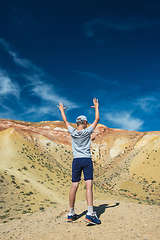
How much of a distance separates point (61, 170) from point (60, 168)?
5.75 ft

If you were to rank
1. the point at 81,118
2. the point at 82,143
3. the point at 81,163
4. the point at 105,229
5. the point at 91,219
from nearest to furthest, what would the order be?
1. the point at 105,229
2. the point at 91,219
3. the point at 81,163
4. the point at 82,143
5. the point at 81,118

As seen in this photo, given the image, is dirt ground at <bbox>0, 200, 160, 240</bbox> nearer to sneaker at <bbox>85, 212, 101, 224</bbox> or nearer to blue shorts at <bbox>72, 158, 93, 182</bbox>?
sneaker at <bbox>85, 212, 101, 224</bbox>

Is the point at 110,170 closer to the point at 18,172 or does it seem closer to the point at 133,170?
the point at 133,170

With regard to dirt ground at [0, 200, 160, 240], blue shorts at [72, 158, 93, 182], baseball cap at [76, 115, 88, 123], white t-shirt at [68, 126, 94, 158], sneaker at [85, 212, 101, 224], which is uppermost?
baseball cap at [76, 115, 88, 123]

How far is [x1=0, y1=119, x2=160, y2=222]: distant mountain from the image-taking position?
11781 millimetres

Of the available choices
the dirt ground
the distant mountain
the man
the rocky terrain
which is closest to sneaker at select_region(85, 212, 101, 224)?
the man

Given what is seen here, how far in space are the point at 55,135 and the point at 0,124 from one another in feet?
59.3

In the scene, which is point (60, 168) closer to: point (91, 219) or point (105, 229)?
point (91, 219)

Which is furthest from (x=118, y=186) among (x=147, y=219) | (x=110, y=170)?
(x=147, y=219)

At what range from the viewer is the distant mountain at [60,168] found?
11781mm

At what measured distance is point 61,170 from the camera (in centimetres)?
2669

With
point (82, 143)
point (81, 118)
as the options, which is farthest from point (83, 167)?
point (81, 118)

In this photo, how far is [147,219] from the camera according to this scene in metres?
4.61

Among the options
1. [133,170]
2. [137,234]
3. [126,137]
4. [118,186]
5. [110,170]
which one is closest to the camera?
[137,234]
